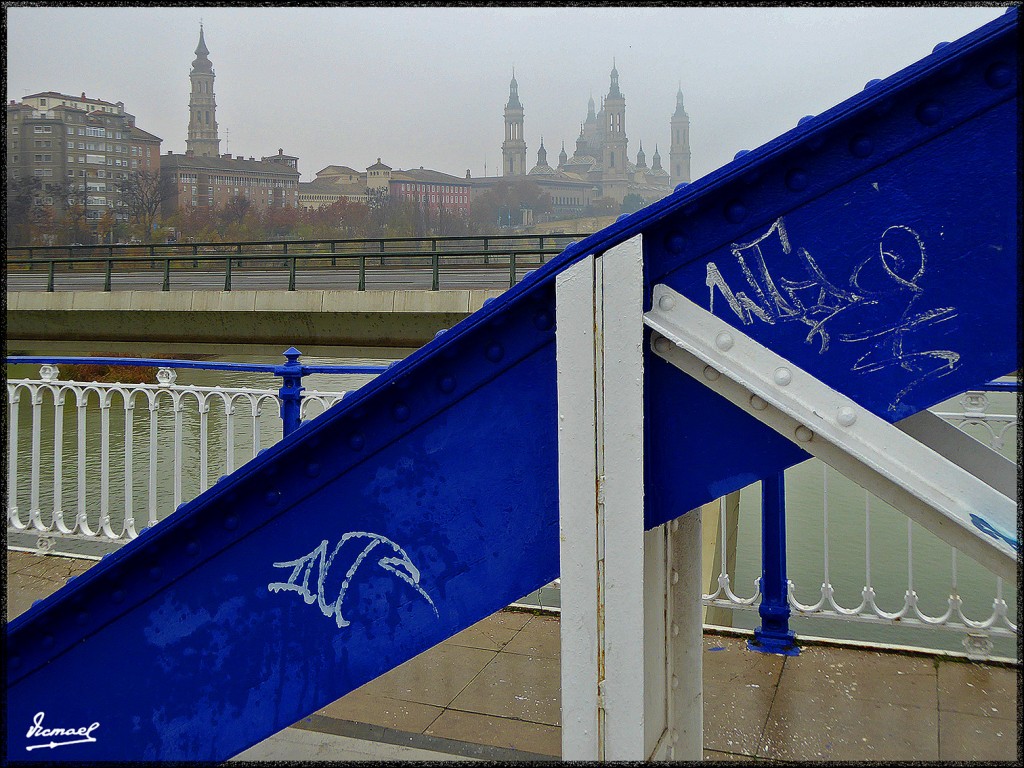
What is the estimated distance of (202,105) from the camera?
166375 mm

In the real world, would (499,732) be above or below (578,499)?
below

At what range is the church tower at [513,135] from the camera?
17612cm

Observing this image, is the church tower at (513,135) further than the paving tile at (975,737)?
Yes

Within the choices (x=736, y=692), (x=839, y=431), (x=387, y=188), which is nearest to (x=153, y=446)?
(x=736, y=692)

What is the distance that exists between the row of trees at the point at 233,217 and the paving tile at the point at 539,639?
6362cm

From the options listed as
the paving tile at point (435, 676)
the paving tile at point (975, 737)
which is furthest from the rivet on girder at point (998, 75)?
the paving tile at point (435, 676)

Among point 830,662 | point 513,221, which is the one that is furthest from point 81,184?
point 830,662

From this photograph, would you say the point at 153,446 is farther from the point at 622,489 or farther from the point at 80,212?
the point at 80,212

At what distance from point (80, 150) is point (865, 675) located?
135 metres

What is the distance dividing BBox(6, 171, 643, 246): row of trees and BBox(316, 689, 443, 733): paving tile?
64.4 m

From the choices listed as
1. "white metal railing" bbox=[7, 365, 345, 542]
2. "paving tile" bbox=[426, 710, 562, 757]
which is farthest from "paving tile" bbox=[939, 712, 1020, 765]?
"white metal railing" bbox=[7, 365, 345, 542]
